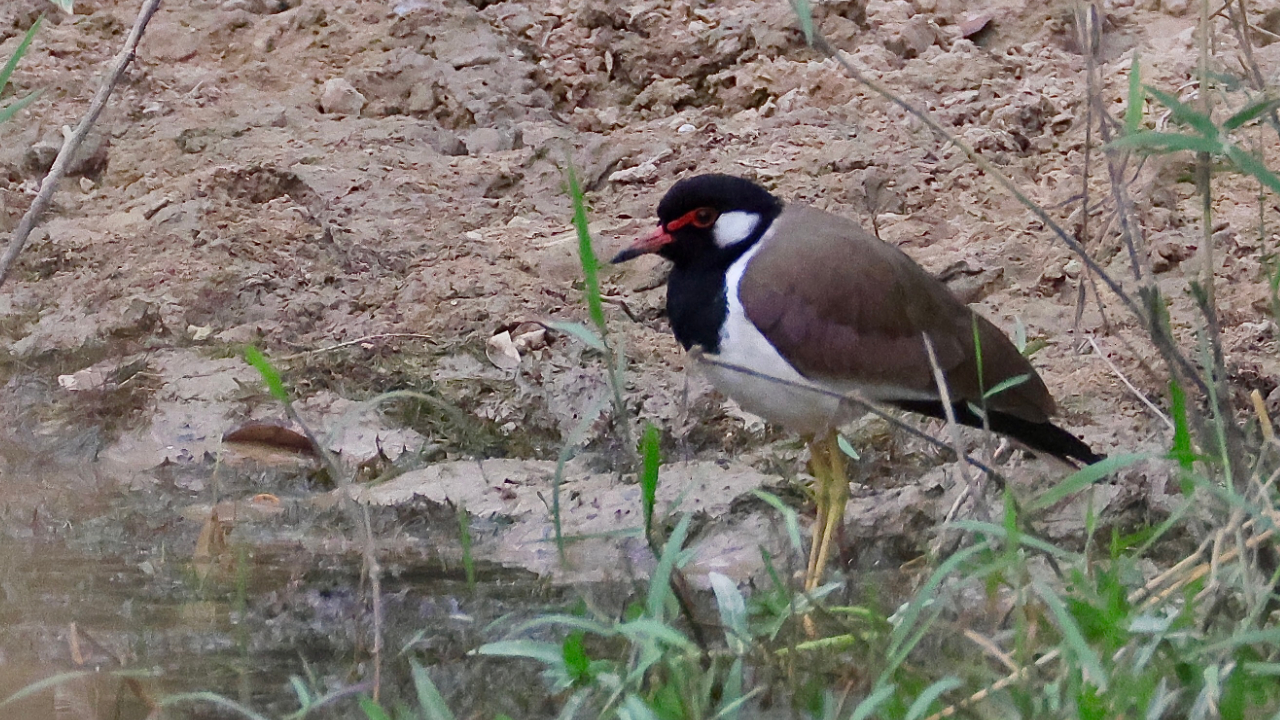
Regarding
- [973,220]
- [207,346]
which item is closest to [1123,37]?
[973,220]

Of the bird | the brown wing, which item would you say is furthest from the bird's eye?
the brown wing

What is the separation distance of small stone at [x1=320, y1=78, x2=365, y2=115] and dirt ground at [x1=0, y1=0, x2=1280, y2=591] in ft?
0.06

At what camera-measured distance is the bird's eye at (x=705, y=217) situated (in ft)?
12.2

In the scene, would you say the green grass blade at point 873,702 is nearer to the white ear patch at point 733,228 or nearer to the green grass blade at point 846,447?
the green grass blade at point 846,447

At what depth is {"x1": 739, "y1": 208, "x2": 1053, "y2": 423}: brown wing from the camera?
3482 mm

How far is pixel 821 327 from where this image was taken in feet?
11.5

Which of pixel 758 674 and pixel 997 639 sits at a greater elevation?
pixel 997 639

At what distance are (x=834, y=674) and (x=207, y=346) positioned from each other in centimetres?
333

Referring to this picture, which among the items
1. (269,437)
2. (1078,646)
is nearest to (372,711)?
(1078,646)

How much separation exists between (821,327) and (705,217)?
18.3 inches

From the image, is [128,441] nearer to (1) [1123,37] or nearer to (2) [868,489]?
(2) [868,489]

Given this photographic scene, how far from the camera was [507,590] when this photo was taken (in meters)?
3.37

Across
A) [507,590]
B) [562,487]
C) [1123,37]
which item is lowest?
[562,487]

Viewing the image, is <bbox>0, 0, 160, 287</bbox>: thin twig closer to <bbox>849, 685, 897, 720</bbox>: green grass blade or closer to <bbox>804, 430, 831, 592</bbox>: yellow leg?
<bbox>849, 685, 897, 720</bbox>: green grass blade
